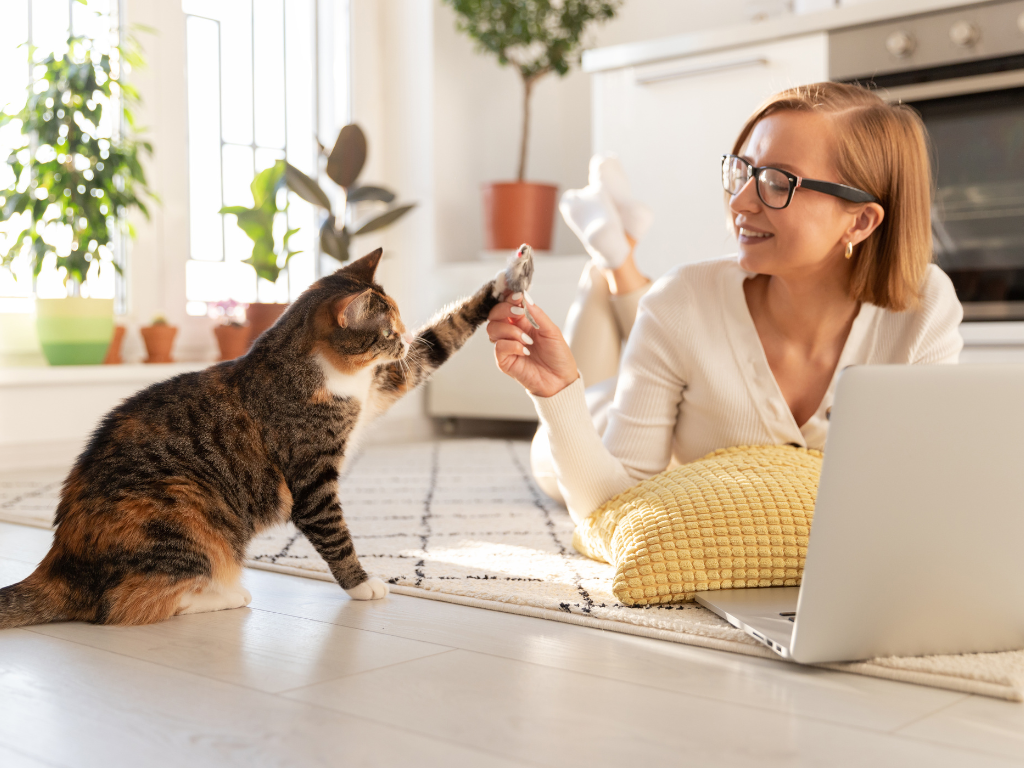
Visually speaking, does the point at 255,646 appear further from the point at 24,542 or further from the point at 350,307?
the point at 24,542

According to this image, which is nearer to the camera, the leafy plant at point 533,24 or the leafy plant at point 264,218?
the leafy plant at point 264,218

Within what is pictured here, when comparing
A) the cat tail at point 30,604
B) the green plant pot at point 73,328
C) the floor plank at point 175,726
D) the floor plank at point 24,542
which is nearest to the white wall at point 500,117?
the green plant pot at point 73,328

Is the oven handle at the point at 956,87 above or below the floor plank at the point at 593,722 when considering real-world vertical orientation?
above

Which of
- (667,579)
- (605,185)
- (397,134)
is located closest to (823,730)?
(667,579)

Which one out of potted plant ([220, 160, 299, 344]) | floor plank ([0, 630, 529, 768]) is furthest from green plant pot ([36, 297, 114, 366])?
floor plank ([0, 630, 529, 768])

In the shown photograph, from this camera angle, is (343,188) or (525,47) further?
(525,47)

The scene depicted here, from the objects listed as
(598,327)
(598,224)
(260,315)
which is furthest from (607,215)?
(260,315)

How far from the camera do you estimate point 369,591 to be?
1.46 metres

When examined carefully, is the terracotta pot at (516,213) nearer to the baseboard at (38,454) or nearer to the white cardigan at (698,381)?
the baseboard at (38,454)

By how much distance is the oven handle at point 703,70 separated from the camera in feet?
9.78

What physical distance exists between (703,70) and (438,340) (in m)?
1.87

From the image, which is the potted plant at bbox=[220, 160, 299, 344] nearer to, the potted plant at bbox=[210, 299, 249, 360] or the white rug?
the potted plant at bbox=[210, 299, 249, 360]

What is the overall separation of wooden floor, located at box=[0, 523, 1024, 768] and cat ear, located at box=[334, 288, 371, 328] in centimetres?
41

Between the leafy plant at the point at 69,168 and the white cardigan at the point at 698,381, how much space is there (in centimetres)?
222
